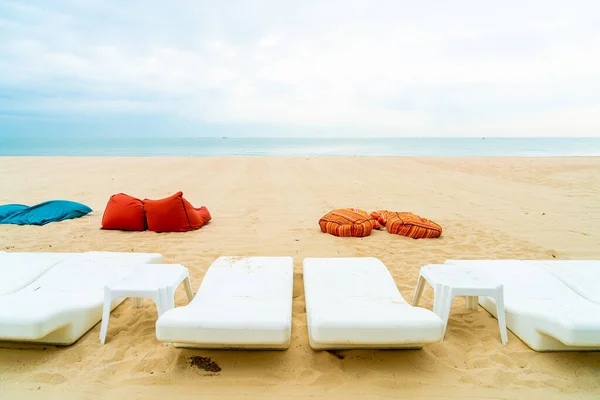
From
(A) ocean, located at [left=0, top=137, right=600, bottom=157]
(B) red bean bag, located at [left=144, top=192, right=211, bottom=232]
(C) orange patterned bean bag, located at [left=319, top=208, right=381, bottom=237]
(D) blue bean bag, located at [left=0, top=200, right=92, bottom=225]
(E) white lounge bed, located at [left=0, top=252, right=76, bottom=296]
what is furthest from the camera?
(A) ocean, located at [left=0, top=137, right=600, bottom=157]

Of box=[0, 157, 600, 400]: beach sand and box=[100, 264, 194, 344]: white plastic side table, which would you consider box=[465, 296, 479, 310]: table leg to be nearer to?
box=[0, 157, 600, 400]: beach sand

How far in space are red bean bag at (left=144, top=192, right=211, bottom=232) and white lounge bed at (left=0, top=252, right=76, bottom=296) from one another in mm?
2339

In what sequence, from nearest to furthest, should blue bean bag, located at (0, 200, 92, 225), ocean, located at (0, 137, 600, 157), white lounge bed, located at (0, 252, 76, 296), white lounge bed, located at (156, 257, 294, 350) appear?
white lounge bed, located at (156, 257, 294, 350)
white lounge bed, located at (0, 252, 76, 296)
blue bean bag, located at (0, 200, 92, 225)
ocean, located at (0, 137, 600, 157)

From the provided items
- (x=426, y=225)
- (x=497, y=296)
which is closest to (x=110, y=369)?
(x=497, y=296)

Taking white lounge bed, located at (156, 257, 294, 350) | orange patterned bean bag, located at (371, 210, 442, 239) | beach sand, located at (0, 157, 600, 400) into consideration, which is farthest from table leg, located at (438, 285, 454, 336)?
orange patterned bean bag, located at (371, 210, 442, 239)

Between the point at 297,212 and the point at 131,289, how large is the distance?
508 centimetres

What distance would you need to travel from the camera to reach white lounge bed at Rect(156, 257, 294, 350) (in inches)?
94.3

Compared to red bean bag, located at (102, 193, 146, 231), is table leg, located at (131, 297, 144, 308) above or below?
below

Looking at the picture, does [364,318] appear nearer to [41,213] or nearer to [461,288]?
[461,288]

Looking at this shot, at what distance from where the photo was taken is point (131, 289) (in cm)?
283

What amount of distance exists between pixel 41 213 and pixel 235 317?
6070 millimetres

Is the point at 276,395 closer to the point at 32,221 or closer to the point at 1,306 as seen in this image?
the point at 1,306

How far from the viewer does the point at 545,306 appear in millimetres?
2949

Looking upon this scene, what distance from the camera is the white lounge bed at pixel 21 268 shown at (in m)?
3.28
